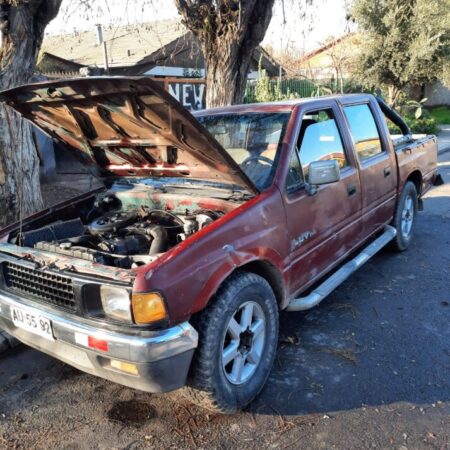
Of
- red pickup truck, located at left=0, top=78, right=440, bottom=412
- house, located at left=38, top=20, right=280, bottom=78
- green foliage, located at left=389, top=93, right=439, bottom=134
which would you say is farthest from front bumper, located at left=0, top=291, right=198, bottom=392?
green foliage, located at left=389, top=93, right=439, bottom=134

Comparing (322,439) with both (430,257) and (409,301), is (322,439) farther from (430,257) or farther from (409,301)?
(430,257)

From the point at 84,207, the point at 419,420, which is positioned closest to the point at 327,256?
the point at 419,420

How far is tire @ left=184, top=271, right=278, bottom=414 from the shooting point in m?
2.53

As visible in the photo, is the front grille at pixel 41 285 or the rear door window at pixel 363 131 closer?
the front grille at pixel 41 285

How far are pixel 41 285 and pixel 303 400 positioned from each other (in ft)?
5.88

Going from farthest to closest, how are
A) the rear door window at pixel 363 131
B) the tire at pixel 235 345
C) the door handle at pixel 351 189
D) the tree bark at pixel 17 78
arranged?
the tree bark at pixel 17 78 → the rear door window at pixel 363 131 → the door handle at pixel 351 189 → the tire at pixel 235 345

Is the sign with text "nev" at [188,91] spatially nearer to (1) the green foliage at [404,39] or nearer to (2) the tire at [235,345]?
(2) the tire at [235,345]

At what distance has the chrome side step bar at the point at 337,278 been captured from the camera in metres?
3.33

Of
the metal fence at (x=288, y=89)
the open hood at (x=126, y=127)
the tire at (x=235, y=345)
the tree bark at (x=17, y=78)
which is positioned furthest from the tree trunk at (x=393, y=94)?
the tire at (x=235, y=345)

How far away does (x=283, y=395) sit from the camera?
9.77ft

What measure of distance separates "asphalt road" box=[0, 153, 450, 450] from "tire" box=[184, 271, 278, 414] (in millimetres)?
185

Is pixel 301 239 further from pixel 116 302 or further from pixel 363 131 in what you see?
pixel 363 131

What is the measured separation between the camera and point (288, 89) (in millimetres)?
16234

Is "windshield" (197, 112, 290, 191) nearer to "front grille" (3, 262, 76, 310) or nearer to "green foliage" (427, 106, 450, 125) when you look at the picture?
"front grille" (3, 262, 76, 310)
